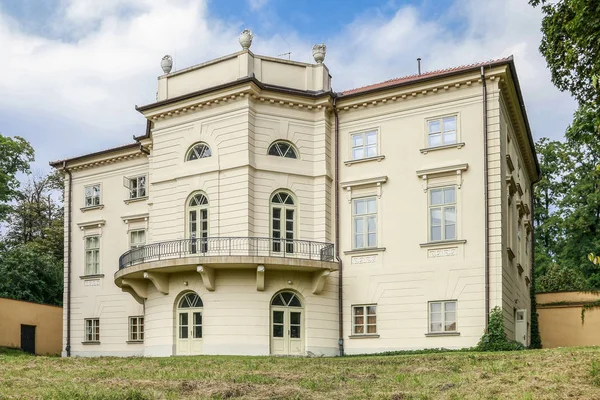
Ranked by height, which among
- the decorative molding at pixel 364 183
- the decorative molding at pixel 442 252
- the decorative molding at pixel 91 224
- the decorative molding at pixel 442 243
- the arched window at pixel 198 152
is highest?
the arched window at pixel 198 152

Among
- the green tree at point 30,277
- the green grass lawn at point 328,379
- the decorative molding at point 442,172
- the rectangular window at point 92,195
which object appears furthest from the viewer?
the green tree at point 30,277

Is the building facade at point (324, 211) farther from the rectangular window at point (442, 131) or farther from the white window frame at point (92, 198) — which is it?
the white window frame at point (92, 198)

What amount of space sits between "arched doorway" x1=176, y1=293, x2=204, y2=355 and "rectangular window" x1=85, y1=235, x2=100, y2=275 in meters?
8.19

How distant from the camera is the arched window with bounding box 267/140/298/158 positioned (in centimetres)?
2661

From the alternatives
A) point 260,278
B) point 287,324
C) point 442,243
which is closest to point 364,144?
point 442,243

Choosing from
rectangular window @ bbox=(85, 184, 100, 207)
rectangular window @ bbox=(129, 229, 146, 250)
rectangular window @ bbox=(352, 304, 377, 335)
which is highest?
rectangular window @ bbox=(85, 184, 100, 207)

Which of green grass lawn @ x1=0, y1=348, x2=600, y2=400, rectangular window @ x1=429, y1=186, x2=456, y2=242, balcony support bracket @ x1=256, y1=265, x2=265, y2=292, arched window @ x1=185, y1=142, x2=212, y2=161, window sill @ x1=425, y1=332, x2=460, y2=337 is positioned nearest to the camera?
green grass lawn @ x1=0, y1=348, x2=600, y2=400

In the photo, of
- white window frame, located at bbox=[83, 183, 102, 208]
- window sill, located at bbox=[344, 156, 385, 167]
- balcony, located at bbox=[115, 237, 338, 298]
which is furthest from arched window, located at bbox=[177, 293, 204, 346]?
white window frame, located at bbox=[83, 183, 102, 208]

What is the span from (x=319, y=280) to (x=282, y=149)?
16.2 feet

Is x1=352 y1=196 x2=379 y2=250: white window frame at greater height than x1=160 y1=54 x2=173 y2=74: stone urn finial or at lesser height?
lesser

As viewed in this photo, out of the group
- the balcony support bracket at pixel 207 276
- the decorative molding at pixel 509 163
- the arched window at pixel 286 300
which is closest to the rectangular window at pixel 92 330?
the balcony support bracket at pixel 207 276

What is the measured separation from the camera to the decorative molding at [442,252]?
2446cm

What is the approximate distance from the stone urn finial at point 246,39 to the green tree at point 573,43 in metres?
10.2

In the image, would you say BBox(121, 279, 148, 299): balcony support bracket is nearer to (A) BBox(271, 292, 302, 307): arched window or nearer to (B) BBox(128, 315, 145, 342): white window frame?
(B) BBox(128, 315, 145, 342): white window frame
